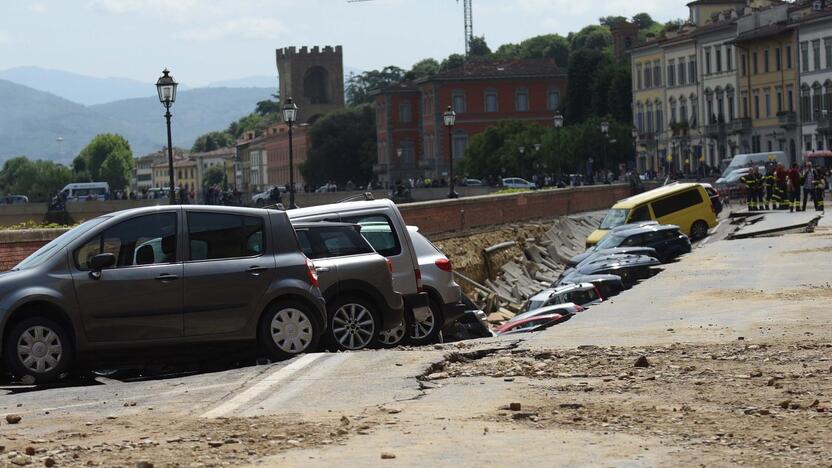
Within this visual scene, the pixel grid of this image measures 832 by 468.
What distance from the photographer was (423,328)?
1814 cm

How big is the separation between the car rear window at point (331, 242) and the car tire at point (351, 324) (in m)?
0.59

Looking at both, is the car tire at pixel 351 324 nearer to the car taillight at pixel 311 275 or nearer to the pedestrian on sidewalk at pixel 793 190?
the car taillight at pixel 311 275

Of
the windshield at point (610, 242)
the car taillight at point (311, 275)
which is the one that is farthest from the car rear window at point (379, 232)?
the windshield at point (610, 242)

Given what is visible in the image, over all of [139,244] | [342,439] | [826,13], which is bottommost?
[342,439]

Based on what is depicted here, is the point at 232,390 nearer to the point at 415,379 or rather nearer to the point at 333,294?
the point at 415,379

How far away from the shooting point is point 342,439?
32.0 ft

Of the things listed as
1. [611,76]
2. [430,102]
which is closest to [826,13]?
[611,76]

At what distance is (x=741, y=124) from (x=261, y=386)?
89539 mm

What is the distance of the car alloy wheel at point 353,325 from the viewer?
16.1 metres

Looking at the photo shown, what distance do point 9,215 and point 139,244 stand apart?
252 ft

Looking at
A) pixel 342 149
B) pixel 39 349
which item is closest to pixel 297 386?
pixel 39 349

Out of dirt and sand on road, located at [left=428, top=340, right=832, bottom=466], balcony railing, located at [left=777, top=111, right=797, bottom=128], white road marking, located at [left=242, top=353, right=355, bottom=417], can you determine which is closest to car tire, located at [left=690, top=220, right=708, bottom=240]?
dirt and sand on road, located at [left=428, top=340, right=832, bottom=466]

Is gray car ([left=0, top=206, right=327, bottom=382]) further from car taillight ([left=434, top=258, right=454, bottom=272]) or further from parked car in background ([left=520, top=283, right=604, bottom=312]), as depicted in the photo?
parked car in background ([left=520, top=283, right=604, bottom=312])

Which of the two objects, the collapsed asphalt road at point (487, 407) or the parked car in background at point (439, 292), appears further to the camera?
the parked car in background at point (439, 292)
